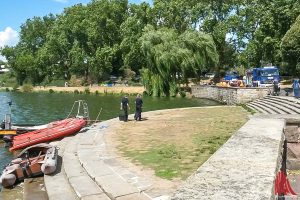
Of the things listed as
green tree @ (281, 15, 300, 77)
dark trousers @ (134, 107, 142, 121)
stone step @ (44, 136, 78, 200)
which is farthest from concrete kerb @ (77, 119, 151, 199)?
green tree @ (281, 15, 300, 77)

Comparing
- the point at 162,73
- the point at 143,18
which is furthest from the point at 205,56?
the point at 143,18

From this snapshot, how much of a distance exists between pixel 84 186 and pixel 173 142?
5.54 meters

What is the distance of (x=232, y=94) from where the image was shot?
42969 millimetres

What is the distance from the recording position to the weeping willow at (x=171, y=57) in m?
52.5

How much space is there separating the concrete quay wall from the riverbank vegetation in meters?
3.66

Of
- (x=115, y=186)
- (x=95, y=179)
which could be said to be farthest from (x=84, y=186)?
(x=115, y=186)

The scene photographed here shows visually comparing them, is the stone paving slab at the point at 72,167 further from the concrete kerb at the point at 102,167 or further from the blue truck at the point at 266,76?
the blue truck at the point at 266,76

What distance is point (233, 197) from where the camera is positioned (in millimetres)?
4648

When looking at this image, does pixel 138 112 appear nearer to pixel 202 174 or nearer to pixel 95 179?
pixel 95 179

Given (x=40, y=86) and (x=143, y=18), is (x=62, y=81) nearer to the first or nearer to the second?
(x=40, y=86)

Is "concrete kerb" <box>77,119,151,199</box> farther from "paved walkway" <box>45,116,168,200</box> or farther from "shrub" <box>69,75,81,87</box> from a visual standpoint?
"shrub" <box>69,75,81,87</box>

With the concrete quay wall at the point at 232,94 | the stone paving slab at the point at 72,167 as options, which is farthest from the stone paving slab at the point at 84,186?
the concrete quay wall at the point at 232,94

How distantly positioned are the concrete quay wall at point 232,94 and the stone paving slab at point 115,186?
30.7 m

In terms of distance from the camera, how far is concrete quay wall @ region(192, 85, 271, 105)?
3978 centimetres
